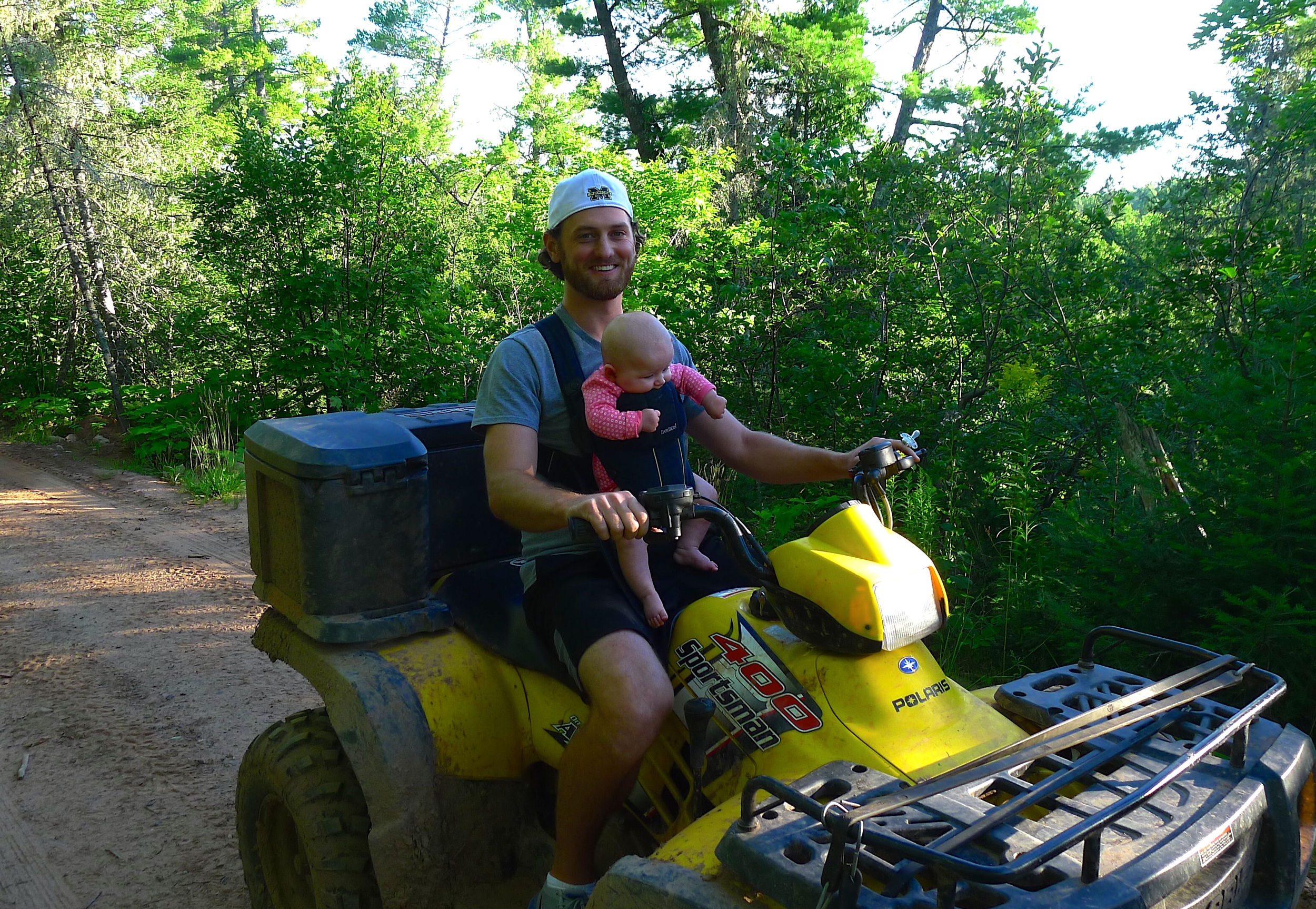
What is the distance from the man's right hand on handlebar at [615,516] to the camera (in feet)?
6.31

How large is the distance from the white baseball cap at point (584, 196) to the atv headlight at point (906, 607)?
1393 mm

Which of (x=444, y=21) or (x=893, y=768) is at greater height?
(x=444, y=21)

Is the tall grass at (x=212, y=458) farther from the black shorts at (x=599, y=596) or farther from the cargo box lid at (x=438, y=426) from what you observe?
the black shorts at (x=599, y=596)

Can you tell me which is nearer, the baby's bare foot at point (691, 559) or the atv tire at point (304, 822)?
the atv tire at point (304, 822)

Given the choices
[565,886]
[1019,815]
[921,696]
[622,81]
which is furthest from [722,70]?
[1019,815]

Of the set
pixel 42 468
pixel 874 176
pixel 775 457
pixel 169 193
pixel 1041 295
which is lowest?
pixel 42 468

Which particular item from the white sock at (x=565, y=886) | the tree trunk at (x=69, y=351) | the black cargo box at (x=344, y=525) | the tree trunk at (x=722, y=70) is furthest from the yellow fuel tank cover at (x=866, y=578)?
the tree trunk at (x=69, y=351)

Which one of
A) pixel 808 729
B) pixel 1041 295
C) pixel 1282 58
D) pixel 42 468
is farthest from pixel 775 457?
pixel 1282 58

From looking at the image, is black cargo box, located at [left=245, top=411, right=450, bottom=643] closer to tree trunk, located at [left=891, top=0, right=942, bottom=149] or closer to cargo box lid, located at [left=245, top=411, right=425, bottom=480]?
cargo box lid, located at [left=245, top=411, right=425, bottom=480]

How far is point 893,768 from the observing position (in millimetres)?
1878

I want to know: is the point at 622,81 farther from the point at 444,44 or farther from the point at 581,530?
the point at 581,530

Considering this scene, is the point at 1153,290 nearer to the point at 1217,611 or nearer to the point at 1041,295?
the point at 1041,295

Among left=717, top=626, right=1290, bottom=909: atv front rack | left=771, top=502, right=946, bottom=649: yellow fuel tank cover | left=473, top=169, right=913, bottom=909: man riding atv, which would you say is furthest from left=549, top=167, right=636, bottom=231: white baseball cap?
left=717, top=626, right=1290, bottom=909: atv front rack

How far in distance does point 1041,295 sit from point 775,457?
135 inches
